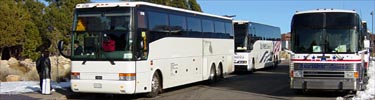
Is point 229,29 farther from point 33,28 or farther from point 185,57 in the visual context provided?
point 33,28

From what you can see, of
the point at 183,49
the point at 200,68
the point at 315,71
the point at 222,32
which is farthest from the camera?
the point at 222,32

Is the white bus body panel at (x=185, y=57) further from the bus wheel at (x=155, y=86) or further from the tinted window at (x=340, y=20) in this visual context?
the tinted window at (x=340, y=20)

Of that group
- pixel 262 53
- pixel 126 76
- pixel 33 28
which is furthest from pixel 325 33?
pixel 33 28

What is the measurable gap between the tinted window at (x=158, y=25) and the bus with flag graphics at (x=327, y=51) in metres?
4.34

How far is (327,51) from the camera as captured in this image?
54.3ft

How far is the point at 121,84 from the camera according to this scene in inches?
602

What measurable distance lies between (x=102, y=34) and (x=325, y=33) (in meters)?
7.21

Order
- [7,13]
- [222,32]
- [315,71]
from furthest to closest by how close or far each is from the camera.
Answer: [7,13], [222,32], [315,71]

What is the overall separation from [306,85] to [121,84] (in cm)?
599

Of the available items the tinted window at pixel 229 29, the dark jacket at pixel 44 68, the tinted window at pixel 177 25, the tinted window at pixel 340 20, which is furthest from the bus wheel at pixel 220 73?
the dark jacket at pixel 44 68

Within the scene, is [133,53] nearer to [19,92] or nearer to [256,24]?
A: [19,92]

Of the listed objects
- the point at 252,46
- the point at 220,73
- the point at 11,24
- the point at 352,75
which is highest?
the point at 11,24

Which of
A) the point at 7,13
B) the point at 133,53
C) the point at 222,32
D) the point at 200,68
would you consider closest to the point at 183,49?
the point at 200,68

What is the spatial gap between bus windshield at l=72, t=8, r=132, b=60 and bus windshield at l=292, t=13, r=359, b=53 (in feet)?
18.6
